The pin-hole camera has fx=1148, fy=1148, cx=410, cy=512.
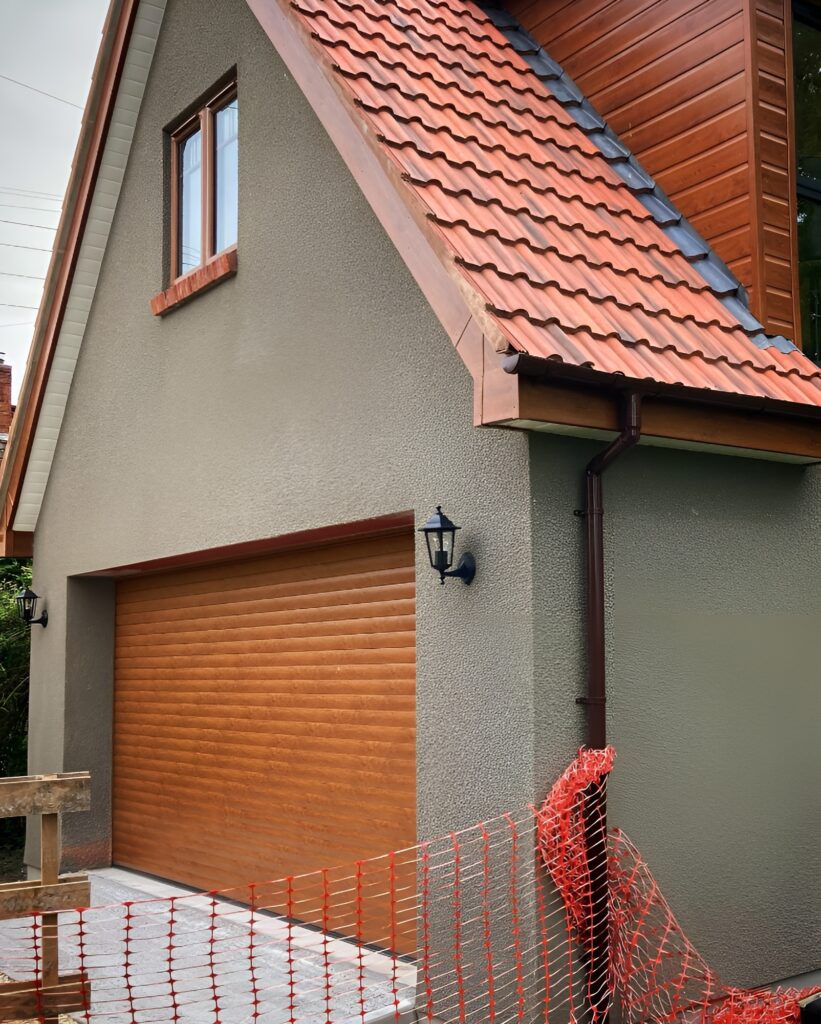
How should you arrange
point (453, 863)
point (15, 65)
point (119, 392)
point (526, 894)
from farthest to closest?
point (15, 65), point (119, 392), point (453, 863), point (526, 894)

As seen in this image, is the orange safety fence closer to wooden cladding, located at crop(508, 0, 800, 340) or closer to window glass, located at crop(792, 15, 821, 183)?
wooden cladding, located at crop(508, 0, 800, 340)

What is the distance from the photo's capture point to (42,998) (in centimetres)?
483

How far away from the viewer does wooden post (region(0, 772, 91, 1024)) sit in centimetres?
477

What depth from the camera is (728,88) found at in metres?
7.02

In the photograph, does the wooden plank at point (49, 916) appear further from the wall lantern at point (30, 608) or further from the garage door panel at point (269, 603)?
the wall lantern at point (30, 608)

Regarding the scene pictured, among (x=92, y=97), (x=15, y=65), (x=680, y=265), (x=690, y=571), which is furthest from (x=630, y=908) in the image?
(x=15, y=65)

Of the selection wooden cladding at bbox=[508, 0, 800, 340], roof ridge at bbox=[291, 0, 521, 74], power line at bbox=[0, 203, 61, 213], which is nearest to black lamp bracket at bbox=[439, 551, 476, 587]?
wooden cladding at bbox=[508, 0, 800, 340]

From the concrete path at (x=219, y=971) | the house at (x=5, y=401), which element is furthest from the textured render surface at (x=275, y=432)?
the house at (x=5, y=401)

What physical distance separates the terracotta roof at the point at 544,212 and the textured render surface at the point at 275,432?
0.53m

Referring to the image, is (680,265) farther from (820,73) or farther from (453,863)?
(453,863)

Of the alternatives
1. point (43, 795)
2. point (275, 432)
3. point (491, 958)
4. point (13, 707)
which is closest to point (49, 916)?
point (43, 795)

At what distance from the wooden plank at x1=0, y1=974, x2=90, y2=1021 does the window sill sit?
4800 mm

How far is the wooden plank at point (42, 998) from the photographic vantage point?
4.75 meters

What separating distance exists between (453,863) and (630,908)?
2.87ft
